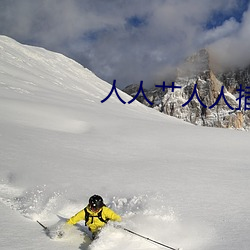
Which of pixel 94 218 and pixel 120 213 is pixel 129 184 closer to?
pixel 120 213

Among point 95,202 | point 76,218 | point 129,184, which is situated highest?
point 129,184

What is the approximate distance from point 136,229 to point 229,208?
6.56 ft

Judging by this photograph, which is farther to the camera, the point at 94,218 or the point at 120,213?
the point at 120,213

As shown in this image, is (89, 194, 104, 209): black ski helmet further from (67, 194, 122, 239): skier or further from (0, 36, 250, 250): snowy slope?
(0, 36, 250, 250): snowy slope

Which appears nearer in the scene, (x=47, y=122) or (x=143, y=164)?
(x=143, y=164)

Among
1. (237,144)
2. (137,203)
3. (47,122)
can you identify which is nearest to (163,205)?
(137,203)

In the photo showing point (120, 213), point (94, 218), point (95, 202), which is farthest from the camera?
point (120, 213)

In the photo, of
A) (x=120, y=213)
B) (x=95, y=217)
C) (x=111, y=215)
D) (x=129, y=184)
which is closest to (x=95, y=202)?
(x=95, y=217)

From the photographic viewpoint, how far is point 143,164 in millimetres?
9570

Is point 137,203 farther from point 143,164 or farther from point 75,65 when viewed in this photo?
point 75,65

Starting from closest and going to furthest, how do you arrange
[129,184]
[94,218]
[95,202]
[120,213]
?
[95,202]
[94,218]
[120,213]
[129,184]

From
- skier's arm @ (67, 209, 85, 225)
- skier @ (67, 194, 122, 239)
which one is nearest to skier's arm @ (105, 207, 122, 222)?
skier @ (67, 194, 122, 239)

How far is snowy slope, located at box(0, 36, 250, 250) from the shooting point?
516 cm

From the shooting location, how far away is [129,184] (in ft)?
25.0
